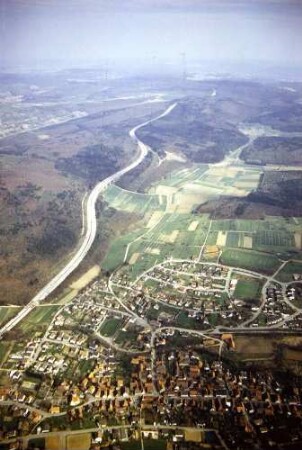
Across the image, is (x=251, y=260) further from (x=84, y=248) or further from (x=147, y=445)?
(x=147, y=445)

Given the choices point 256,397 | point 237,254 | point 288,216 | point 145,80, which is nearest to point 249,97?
point 145,80

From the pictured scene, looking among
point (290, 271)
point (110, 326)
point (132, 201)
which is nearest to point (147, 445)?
point (110, 326)

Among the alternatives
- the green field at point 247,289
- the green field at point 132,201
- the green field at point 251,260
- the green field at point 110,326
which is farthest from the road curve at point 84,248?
the green field at point 247,289

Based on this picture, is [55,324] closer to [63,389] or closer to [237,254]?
[63,389]

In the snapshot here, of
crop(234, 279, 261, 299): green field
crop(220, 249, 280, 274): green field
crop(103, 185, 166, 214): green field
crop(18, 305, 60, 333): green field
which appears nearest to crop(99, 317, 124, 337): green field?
crop(18, 305, 60, 333): green field

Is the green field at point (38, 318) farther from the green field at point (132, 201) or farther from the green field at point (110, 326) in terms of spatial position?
the green field at point (132, 201)

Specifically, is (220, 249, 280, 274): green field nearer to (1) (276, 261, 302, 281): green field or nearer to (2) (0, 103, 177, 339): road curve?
(1) (276, 261, 302, 281): green field

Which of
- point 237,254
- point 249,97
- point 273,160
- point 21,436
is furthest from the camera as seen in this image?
point 249,97
